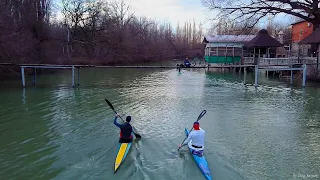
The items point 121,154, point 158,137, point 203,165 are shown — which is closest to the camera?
point 203,165

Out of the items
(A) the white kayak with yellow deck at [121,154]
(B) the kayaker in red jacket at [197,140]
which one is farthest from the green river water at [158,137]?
(B) the kayaker in red jacket at [197,140]

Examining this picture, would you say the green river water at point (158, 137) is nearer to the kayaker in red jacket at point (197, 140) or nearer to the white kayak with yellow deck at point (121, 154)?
the white kayak with yellow deck at point (121, 154)

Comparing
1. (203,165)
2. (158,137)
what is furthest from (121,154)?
(158,137)

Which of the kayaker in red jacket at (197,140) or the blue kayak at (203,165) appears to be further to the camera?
the kayaker in red jacket at (197,140)

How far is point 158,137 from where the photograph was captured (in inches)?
452

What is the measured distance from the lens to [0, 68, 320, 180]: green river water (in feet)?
27.4

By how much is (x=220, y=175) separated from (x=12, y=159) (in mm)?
6424

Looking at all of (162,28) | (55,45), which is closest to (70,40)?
(55,45)

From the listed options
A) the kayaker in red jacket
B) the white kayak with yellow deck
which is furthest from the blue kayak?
the white kayak with yellow deck

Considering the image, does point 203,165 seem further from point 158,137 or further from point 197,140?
point 158,137

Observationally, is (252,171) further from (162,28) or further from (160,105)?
(162,28)

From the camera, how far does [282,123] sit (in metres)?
13.8

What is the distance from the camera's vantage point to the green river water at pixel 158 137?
8.35 meters

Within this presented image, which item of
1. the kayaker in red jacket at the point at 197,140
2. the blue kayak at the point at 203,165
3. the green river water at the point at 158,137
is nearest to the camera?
the blue kayak at the point at 203,165
